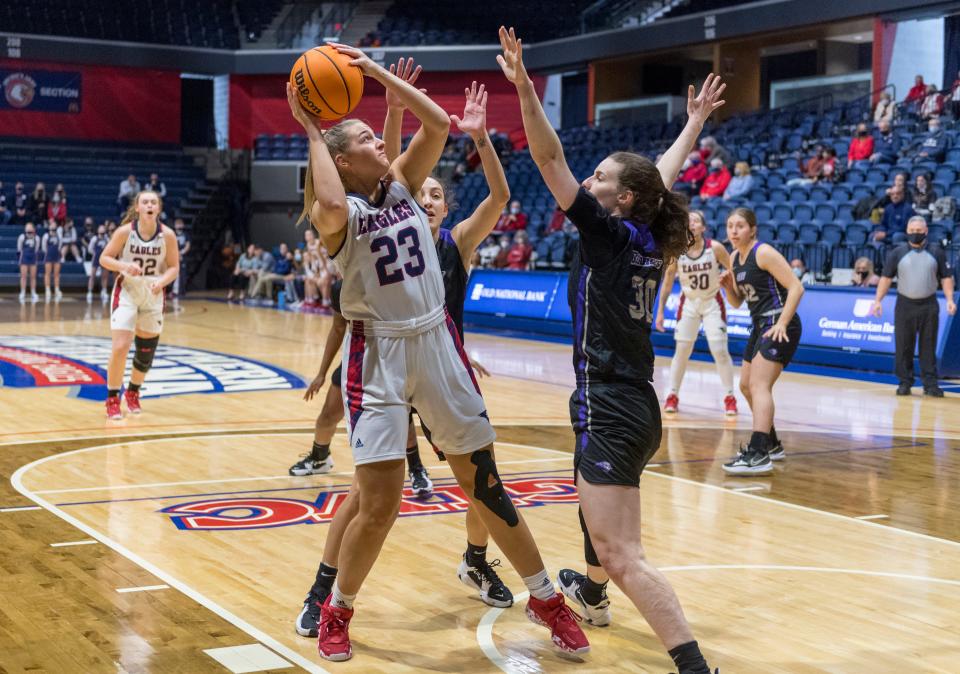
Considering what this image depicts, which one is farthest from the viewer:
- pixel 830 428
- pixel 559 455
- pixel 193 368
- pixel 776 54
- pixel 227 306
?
pixel 776 54

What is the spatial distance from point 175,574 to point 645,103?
27.1 meters

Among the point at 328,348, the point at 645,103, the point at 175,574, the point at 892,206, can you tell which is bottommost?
the point at 175,574

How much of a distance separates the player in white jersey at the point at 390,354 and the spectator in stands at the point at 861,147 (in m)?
16.7

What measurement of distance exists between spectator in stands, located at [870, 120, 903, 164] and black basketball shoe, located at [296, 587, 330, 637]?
16377 millimetres

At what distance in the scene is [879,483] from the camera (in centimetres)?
792

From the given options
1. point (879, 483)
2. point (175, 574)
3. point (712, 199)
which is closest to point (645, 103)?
point (712, 199)

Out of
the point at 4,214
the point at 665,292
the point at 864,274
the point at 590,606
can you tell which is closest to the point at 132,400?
the point at 665,292

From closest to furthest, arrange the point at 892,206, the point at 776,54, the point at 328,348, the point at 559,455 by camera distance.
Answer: the point at 328,348
the point at 559,455
the point at 892,206
the point at 776,54

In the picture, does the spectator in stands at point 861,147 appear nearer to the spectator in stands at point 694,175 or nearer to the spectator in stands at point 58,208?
the spectator in stands at point 694,175

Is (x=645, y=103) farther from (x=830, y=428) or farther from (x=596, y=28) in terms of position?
(x=830, y=428)

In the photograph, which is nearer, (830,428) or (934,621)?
(934,621)

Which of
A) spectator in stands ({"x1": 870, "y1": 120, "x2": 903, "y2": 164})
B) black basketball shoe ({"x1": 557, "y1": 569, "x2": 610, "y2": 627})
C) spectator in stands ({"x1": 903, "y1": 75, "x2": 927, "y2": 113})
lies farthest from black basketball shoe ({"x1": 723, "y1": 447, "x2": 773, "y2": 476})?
spectator in stands ({"x1": 903, "y1": 75, "x2": 927, "y2": 113})

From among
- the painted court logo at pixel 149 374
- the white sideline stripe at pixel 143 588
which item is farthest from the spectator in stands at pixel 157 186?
the white sideline stripe at pixel 143 588

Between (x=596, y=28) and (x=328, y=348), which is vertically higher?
(x=596, y=28)
